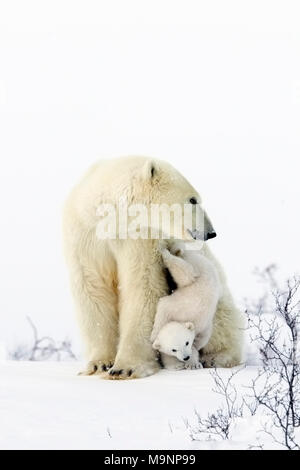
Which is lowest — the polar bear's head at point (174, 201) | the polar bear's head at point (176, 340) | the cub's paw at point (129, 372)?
the cub's paw at point (129, 372)

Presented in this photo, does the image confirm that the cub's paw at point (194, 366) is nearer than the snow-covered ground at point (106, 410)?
No

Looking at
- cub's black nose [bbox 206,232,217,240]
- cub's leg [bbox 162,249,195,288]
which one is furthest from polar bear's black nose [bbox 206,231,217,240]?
cub's leg [bbox 162,249,195,288]

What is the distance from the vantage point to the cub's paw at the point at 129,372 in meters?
5.26

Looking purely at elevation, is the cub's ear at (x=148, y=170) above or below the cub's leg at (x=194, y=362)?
above

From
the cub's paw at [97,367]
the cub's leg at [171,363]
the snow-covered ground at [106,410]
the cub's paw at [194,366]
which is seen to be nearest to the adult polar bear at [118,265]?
the cub's paw at [97,367]

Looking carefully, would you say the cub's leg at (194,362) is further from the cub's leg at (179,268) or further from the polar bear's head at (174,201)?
the polar bear's head at (174,201)

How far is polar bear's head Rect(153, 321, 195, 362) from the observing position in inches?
211

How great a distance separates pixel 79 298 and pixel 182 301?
73 centimetres

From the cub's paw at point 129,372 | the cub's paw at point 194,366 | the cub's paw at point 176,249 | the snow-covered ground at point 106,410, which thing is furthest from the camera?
the cub's paw at point 176,249

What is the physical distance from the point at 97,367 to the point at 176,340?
2.06ft

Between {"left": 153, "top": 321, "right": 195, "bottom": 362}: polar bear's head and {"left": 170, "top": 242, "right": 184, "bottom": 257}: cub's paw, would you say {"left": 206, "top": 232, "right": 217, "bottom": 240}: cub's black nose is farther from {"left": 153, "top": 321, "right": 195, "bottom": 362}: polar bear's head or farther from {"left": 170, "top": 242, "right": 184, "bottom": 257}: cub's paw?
{"left": 153, "top": 321, "right": 195, "bottom": 362}: polar bear's head

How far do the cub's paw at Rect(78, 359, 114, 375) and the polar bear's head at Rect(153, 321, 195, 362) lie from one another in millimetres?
380

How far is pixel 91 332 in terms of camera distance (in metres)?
5.70

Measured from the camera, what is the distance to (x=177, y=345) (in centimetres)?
536
